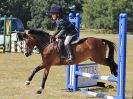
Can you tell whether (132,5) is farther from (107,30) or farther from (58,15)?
(58,15)

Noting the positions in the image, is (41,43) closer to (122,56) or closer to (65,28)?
(65,28)

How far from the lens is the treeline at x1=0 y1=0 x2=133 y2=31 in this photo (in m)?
66.1

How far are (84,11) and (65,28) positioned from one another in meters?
60.3

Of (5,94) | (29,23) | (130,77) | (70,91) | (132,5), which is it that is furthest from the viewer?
(29,23)

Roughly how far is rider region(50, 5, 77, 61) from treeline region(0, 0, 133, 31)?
54287 millimetres

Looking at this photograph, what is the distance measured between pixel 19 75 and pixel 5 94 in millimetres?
4336

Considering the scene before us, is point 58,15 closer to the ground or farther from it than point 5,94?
farther from it

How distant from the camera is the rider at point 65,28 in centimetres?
1138

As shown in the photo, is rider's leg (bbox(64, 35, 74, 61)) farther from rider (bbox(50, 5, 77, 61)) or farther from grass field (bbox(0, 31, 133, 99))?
grass field (bbox(0, 31, 133, 99))

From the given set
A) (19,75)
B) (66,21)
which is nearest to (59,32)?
(66,21)

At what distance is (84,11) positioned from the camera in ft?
234

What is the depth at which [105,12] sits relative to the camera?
225ft

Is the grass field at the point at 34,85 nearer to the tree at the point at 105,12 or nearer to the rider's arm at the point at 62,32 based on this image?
the rider's arm at the point at 62,32

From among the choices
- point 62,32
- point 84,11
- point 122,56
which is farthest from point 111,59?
point 84,11
